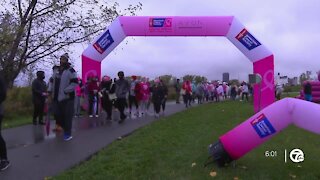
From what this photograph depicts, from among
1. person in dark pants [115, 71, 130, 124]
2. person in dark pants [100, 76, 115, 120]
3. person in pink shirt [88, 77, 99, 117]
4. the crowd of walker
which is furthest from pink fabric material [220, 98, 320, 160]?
person in pink shirt [88, 77, 99, 117]

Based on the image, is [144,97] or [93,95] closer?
[93,95]

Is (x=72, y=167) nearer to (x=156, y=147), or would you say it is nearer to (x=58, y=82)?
(x=156, y=147)

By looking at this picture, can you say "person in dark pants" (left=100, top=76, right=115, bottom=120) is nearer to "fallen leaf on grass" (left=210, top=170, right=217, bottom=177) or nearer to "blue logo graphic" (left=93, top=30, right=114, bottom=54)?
"blue logo graphic" (left=93, top=30, right=114, bottom=54)

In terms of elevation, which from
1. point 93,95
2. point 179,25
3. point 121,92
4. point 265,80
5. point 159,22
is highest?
point 159,22

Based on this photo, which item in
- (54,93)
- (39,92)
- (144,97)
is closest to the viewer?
(54,93)

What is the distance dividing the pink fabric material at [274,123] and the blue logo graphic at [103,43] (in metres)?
14.2

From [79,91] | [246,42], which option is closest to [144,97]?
[79,91]

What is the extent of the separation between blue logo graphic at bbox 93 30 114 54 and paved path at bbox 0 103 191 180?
680cm

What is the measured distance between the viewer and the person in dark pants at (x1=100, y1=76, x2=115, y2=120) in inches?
632

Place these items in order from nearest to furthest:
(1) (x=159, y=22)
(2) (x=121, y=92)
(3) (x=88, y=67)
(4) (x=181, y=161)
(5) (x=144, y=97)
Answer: (4) (x=181, y=161) → (2) (x=121, y=92) → (5) (x=144, y=97) → (3) (x=88, y=67) → (1) (x=159, y=22)

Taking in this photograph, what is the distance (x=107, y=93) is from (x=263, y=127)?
10076mm

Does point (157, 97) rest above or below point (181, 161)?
above

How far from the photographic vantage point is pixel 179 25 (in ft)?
67.2

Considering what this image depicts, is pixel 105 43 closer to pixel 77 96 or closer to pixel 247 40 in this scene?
pixel 77 96
